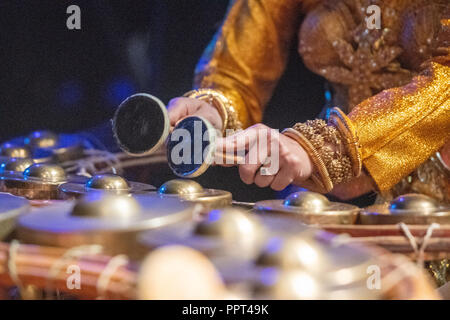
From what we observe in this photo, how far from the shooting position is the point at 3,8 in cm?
202

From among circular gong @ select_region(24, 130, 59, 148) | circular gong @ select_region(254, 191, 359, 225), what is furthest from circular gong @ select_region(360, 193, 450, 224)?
circular gong @ select_region(24, 130, 59, 148)

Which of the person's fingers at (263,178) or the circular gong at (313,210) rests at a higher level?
the person's fingers at (263,178)

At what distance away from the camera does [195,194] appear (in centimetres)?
82

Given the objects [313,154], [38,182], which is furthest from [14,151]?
[313,154]

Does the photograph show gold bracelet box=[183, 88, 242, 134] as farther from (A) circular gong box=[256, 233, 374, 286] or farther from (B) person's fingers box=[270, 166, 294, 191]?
(A) circular gong box=[256, 233, 374, 286]

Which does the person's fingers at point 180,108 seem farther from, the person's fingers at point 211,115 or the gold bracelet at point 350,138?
A: the gold bracelet at point 350,138

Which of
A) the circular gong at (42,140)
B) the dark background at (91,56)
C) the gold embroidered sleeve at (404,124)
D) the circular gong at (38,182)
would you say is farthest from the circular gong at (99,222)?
the dark background at (91,56)

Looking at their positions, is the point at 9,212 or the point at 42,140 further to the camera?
the point at 42,140

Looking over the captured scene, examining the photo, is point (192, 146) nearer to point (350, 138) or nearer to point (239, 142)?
point (239, 142)

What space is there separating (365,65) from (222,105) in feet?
1.25

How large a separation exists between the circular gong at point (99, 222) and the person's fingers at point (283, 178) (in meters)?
A: 0.52

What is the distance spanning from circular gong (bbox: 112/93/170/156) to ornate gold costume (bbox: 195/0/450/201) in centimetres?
43

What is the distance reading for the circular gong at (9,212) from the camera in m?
0.58

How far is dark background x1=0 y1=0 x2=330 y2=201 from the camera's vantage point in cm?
204
